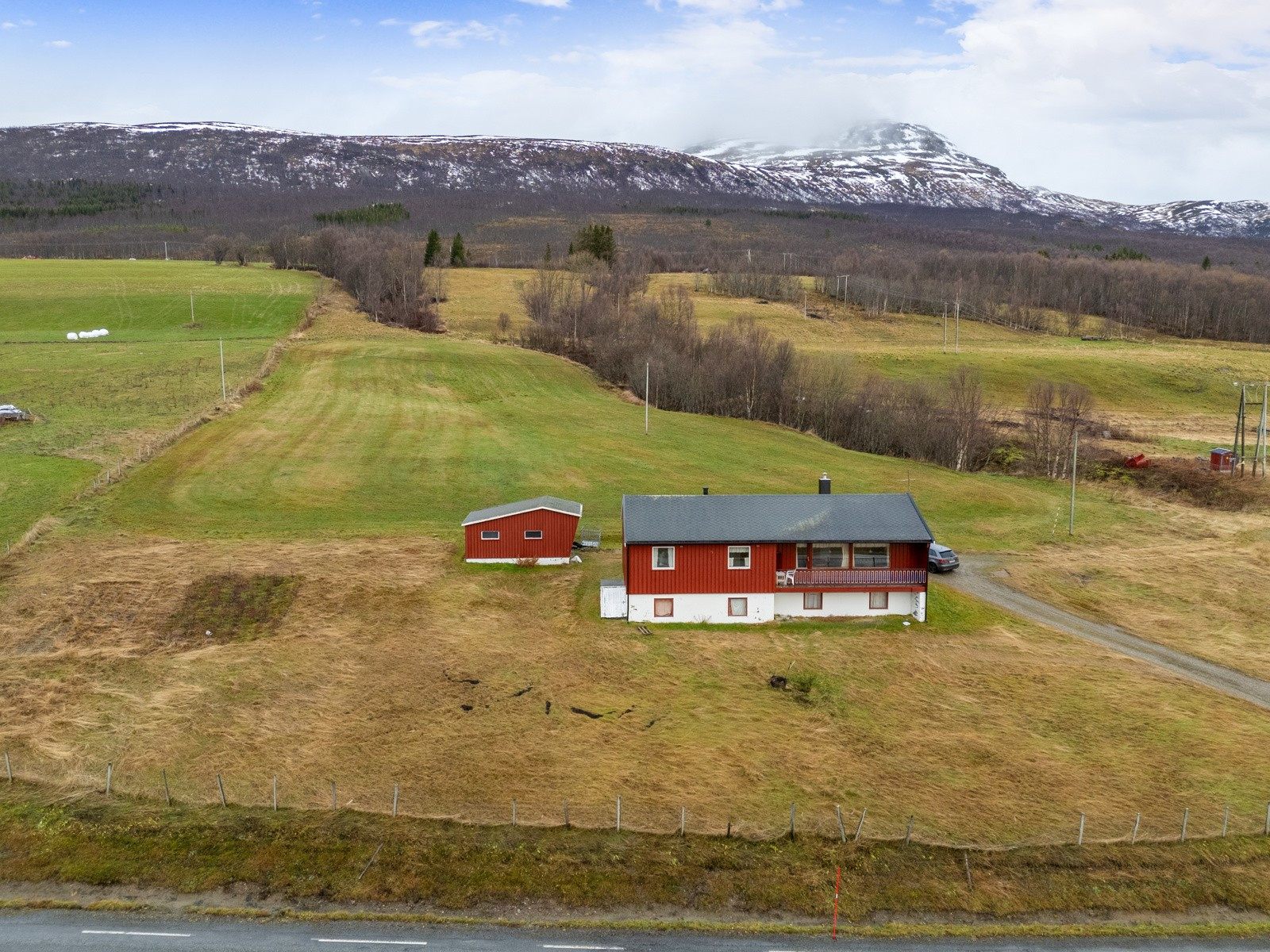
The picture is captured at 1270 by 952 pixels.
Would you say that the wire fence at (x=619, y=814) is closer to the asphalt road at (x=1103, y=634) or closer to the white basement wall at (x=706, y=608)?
the asphalt road at (x=1103, y=634)

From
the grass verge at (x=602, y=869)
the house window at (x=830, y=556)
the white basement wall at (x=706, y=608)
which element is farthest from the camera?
the house window at (x=830, y=556)

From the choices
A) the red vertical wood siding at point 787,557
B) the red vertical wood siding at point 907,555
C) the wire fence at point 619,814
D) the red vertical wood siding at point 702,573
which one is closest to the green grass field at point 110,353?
the wire fence at point 619,814

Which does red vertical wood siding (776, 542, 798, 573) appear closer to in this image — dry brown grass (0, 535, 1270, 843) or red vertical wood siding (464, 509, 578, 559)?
dry brown grass (0, 535, 1270, 843)

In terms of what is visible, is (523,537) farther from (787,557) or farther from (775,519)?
(787,557)

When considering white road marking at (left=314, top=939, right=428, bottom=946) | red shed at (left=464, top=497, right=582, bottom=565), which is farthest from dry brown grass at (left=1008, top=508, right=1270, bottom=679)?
white road marking at (left=314, top=939, right=428, bottom=946)

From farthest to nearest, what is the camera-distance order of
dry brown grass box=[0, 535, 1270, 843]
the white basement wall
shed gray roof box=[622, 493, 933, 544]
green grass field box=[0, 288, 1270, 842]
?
the white basement wall
shed gray roof box=[622, 493, 933, 544]
green grass field box=[0, 288, 1270, 842]
dry brown grass box=[0, 535, 1270, 843]

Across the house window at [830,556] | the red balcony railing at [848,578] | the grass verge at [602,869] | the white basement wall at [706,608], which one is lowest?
the grass verge at [602,869]
